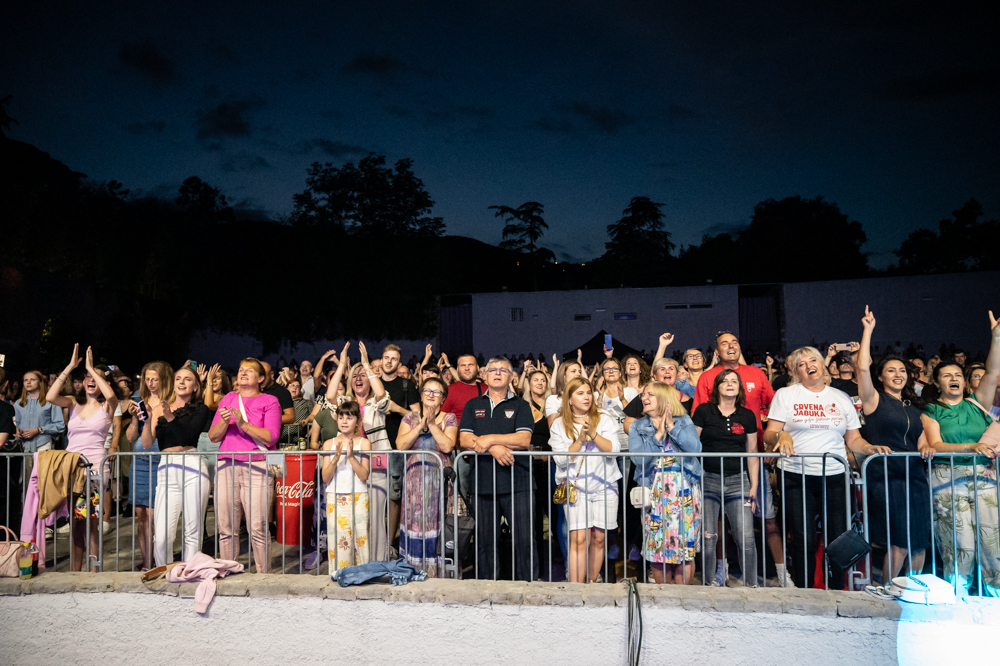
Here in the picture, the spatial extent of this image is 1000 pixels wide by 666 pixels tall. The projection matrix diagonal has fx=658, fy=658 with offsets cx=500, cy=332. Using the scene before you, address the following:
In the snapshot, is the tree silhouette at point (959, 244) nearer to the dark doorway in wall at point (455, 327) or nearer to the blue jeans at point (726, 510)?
the dark doorway in wall at point (455, 327)

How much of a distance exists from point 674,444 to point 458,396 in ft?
7.32

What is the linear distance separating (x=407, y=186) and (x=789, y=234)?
32.0 metres

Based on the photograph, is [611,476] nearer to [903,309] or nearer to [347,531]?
[347,531]

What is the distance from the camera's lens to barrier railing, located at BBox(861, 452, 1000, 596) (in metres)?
4.69

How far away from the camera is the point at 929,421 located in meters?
5.12

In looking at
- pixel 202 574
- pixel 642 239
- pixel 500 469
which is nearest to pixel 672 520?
pixel 500 469

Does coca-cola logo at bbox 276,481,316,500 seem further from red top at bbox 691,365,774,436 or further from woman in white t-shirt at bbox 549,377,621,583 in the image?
red top at bbox 691,365,774,436

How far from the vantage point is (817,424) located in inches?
200

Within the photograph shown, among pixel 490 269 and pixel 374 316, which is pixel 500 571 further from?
pixel 490 269

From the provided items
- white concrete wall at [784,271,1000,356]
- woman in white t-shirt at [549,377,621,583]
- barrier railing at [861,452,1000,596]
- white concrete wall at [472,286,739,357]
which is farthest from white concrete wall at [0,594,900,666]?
white concrete wall at [784,271,1000,356]

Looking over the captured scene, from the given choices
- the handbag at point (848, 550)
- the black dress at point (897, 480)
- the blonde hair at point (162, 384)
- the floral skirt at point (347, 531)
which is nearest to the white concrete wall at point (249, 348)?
the blonde hair at point (162, 384)

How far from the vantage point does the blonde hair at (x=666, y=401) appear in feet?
16.5

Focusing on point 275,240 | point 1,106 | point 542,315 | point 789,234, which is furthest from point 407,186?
point 789,234

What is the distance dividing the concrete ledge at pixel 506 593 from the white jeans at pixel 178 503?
1.82 ft
